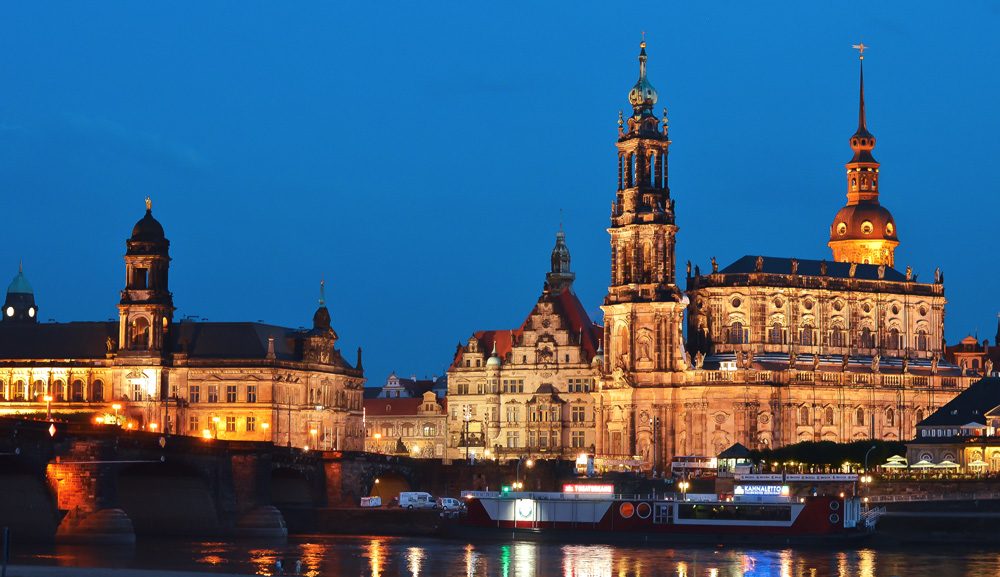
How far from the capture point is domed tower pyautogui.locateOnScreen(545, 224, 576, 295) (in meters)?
186

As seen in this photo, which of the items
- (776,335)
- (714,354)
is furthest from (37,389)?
(776,335)

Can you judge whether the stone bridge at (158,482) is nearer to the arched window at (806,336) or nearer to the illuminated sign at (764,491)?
the illuminated sign at (764,491)

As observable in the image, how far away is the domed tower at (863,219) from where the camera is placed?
6742 inches

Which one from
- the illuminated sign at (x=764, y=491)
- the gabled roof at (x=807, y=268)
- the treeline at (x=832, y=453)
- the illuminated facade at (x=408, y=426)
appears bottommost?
the illuminated sign at (x=764, y=491)

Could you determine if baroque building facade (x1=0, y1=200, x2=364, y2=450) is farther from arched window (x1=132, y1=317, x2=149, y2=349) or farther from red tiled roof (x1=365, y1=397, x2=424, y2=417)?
red tiled roof (x1=365, y1=397, x2=424, y2=417)

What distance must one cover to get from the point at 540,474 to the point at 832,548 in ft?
137

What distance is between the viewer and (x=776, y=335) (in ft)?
497

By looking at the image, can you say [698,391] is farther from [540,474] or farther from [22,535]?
[22,535]

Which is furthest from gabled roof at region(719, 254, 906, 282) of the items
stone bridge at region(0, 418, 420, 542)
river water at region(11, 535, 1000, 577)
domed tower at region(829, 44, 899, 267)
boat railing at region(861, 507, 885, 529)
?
river water at region(11, 535, 1000, 577)

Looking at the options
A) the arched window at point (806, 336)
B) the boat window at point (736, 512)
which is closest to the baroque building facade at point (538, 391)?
the arched window at point (806, 336)

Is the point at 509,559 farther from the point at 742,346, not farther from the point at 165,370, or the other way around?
the point at 165,370

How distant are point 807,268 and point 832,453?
2585 cm

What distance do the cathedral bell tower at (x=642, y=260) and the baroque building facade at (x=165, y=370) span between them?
27.4 m

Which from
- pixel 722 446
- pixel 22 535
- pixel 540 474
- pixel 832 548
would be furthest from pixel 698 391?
pixel 22 535
